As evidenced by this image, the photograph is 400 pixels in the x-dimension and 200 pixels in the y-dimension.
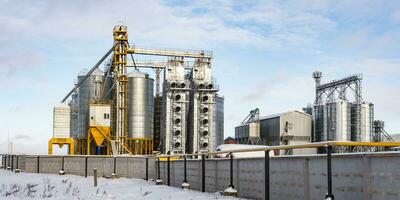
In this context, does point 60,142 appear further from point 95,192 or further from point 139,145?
point 95,192

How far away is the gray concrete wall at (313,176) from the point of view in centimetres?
1286

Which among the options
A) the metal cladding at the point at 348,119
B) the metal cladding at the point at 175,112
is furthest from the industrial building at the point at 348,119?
the metal cladding at the point at 175,112

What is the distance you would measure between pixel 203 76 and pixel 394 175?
50.7 m

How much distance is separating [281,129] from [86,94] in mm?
25471

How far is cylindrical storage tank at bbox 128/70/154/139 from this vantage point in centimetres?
6216

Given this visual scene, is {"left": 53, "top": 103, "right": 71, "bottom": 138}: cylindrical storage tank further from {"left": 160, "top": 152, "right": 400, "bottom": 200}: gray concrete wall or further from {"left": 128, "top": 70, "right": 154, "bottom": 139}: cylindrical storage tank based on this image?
{"left": 160, "top": 152, "right": 400, "bottom": 200}: gray concrete wall

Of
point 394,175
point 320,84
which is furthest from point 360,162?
point 320,84

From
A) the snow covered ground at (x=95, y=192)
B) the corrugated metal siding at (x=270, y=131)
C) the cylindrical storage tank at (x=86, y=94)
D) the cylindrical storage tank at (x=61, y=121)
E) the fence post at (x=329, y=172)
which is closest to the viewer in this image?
the fence post at (x=329, y=172)

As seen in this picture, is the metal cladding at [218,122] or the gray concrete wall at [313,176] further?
the metal cladding at [218,122]

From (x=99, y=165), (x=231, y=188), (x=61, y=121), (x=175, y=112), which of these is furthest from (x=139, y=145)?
(x=231, y=188)

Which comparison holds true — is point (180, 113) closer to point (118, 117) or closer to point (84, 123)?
point (118, 117)

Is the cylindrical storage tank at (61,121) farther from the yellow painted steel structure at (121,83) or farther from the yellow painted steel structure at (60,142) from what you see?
the yellow painted steel structure at (121,83)

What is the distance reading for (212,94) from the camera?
6266 centimetres

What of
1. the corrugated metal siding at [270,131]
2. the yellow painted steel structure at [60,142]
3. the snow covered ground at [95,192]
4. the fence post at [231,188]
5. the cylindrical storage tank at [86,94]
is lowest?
the snow covered ground at [95,192]
